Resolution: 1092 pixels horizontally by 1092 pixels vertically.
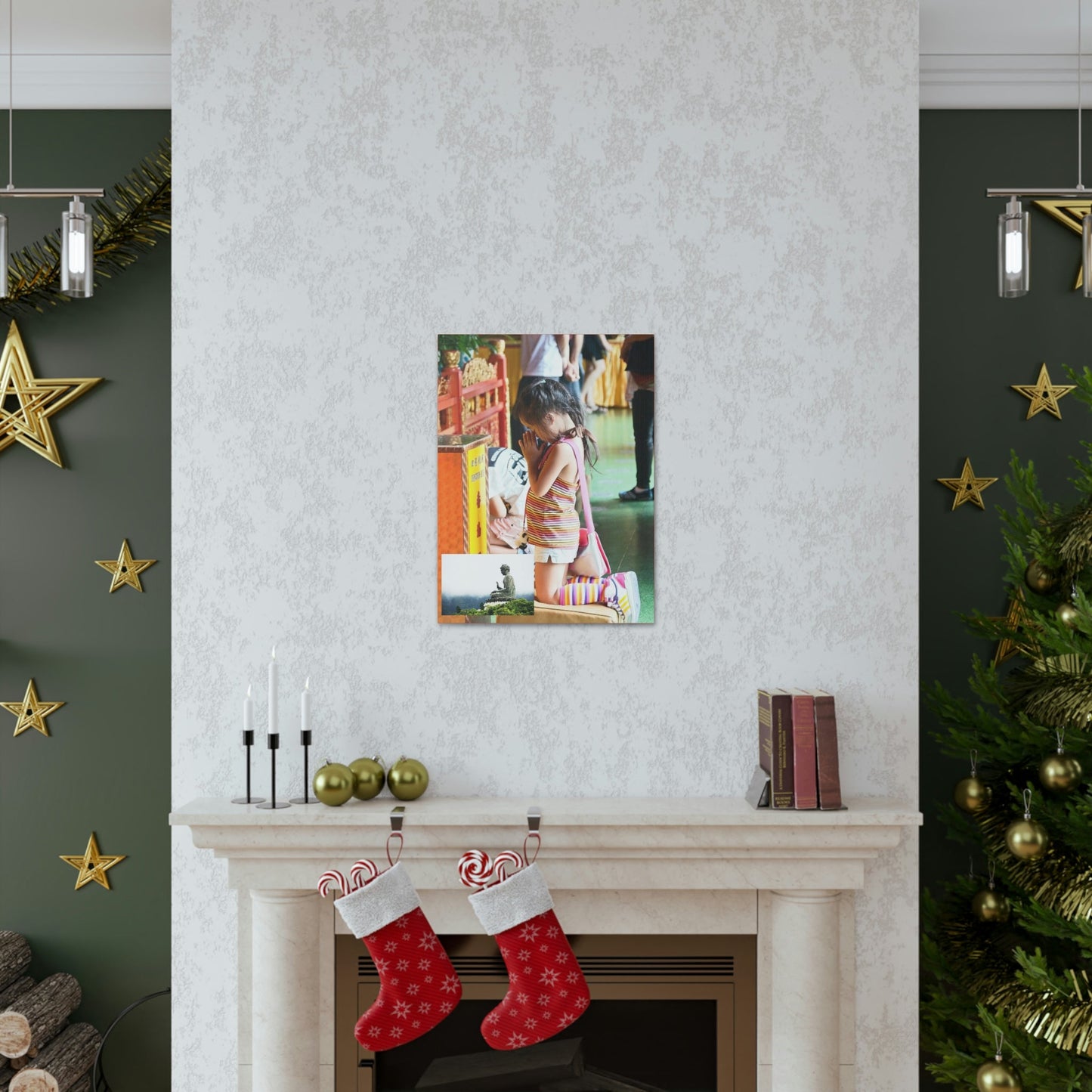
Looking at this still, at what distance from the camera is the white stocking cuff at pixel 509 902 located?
192 centimetres

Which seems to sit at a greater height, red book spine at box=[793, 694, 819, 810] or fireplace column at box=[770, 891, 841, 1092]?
red book spine at box=[793, 694, 819, 810]

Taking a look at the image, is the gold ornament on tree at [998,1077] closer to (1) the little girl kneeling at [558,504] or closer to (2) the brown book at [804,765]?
(2) the brown book at [804,765]

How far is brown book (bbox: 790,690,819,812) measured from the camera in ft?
6.51

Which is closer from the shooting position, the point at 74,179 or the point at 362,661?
the point at 362,661

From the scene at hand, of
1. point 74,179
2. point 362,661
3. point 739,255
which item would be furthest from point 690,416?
point 74,179

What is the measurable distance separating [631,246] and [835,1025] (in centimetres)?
169

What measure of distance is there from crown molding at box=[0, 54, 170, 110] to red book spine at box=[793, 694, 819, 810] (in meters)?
2.22

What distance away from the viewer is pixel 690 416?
214 centimetres

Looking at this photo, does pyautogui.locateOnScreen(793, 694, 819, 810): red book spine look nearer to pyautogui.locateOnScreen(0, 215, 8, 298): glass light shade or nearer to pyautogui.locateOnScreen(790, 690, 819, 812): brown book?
pyautogui.locateOnScreen(790, 690, 819, 812): brown book

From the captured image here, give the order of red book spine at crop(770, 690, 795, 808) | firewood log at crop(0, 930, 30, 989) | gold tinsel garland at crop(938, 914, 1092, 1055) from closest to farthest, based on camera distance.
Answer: gold tinsel garland at crop(938, 914, 1092, 1055), red book spine at crop(770, 690, 795, 808), firewood log at crop(0, 930, 30, 989)

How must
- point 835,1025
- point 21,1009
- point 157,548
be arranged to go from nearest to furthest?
point 835,1025 → point 21,1009 → point 157,548

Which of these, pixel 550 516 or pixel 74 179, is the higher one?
pixel 74 179

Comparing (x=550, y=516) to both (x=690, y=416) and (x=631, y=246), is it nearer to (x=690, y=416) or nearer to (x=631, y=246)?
(x=690, y=416)

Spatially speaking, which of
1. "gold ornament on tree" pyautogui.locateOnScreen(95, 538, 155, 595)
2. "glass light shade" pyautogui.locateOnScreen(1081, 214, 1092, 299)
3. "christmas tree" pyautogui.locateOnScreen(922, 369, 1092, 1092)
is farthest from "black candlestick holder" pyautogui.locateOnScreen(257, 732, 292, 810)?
"glass light shade" pyautogui.locateOnScreen(1081, 214, 1092, 299)
